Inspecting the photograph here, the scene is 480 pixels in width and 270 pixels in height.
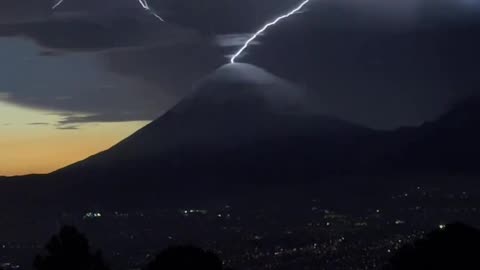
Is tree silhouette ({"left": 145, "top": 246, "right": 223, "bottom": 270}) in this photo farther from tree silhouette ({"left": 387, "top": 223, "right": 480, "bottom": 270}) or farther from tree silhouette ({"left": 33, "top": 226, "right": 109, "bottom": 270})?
tree silhouette ({"left": 387, "top": 223, "right": 480, "bottom": 270})

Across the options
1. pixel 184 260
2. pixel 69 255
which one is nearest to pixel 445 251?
pixel 184 260

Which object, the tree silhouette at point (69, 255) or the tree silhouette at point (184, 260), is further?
the tree silhouette at point (69, 255)

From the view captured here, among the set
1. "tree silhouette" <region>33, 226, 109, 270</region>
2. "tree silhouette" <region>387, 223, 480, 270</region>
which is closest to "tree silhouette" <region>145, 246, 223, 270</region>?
"tree silhouette" <region>33, 226, 109, 270</region>

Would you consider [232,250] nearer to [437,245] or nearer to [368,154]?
[368,154]

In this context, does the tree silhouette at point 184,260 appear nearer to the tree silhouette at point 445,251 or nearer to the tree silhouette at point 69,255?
the tree silhouette at point 69,255

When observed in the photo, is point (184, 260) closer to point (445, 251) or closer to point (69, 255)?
point (69, 255)

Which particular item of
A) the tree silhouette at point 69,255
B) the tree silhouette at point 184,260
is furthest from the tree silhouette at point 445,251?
the tree silhouette at point 69,255
